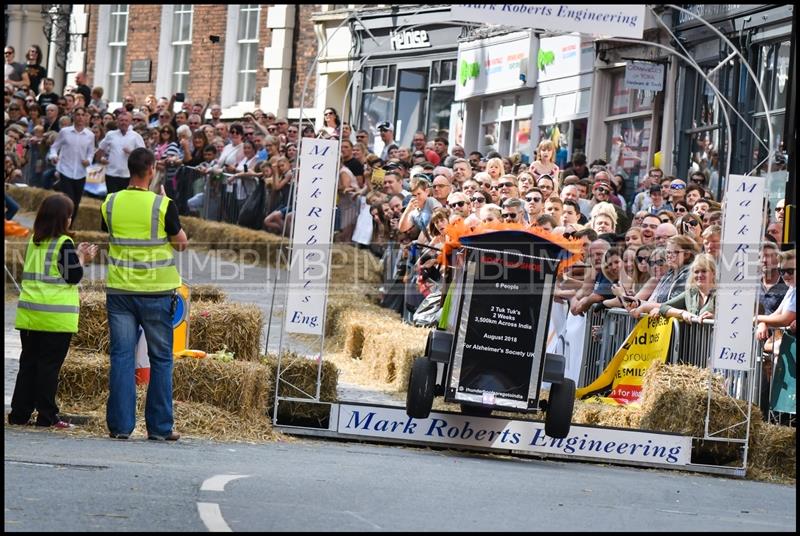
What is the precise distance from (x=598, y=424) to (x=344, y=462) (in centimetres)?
327

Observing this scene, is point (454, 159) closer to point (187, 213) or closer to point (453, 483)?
point (187, 213)

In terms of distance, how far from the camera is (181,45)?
46.1 m

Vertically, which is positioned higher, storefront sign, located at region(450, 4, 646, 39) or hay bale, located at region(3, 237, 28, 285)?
storefront sign, located at region(450, 4, 646, 39)

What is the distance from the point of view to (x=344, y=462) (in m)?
11.8

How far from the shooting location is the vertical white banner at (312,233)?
547 inches

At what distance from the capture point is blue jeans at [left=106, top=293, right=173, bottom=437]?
1238 centimetres

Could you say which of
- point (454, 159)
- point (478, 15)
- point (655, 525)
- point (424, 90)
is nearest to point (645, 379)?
point (478, 15)

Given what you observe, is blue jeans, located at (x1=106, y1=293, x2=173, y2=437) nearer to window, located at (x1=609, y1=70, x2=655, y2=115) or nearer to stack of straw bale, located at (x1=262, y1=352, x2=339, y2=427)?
stack of straw bale, located at (x1=262, y1=352, x2=339, y2=427)

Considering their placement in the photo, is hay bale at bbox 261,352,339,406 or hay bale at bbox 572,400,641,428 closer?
hay bale at bbox 261,352,339,406

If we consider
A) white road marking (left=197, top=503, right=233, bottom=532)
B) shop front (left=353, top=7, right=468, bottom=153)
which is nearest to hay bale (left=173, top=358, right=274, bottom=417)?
white road marking (left=197, top=503, right=233, bottom=532)

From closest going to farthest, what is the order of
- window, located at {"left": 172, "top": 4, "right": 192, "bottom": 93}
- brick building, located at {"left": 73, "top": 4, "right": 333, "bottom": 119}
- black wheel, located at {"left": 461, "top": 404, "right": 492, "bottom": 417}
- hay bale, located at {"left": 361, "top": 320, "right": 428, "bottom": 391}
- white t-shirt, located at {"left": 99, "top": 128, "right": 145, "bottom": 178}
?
1. black wheel, located at {"left": 461, "top": 404, "right": 492, "bottom": 417}
2. hay bale, located at {"left": 361, "top": 320, "right": 428, "bottom": 391}
3. white t-shirt, located at {"left": 99, "top": 128, "right": 145, "bottom": 178}
4. brick building, located at {"left": 73, "top": 4, "right": 333, "bottom": 119}
5. window, located at {"left": 172, "top": 4, "right": 192, "bottom": 93}

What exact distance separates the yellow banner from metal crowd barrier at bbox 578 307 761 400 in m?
0.12

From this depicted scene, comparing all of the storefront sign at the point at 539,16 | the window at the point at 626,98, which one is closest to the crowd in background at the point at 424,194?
the window at the point at 626,98

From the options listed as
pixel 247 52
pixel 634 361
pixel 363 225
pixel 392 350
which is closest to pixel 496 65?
pixel 363 225
